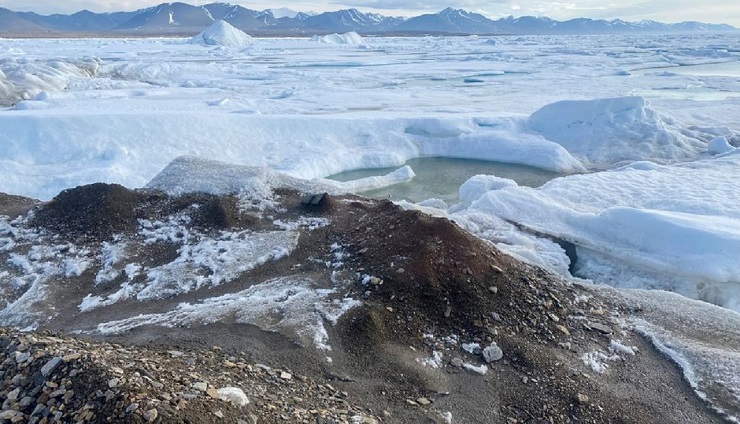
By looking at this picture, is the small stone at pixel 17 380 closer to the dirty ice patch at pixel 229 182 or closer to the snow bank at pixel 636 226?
the dirty ice patch at pixel 229 182

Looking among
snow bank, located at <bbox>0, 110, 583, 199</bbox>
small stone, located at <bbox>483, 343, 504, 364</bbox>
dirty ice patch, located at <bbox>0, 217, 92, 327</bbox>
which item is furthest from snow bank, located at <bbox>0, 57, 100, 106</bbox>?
small stone, located at <bbox>483, 343, 504, 364</bbox>

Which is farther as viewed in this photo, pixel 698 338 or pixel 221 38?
pixel 221 38

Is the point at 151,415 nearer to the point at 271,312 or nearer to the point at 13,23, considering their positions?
the point at 271,312

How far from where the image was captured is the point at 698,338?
599 cm

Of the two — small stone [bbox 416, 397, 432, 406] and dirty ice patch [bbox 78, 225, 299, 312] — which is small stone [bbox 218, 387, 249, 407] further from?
dirty ice patch [bbox 78, 225, 299, 312]

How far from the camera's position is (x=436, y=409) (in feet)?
15.1

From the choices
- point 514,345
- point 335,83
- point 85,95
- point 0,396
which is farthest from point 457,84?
point 0,396

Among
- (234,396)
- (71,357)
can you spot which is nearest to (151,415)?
(234,396)

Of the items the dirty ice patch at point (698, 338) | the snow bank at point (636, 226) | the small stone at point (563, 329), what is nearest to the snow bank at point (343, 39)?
the snow bank at point (636, 226)

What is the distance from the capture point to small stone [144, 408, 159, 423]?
326 centimetres

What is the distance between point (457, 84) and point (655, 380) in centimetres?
2662

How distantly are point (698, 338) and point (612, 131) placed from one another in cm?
1244

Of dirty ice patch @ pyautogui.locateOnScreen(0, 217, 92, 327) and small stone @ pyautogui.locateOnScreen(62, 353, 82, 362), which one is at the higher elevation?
small stone @ pyautogui.locateOnScreen(62, 353, 82, 362)

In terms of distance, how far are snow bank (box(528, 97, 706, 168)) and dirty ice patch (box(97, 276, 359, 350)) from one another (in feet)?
39.1
